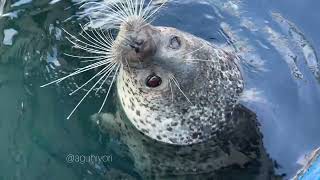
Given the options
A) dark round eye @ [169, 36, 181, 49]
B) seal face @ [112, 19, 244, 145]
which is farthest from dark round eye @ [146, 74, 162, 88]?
dark round eye @ [169, 36, 181, 49]

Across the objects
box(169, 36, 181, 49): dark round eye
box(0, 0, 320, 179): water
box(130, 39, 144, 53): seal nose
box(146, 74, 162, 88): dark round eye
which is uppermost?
box(130, 39, 144, 53): seal nose

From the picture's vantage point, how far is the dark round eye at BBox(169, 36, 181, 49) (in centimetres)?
470

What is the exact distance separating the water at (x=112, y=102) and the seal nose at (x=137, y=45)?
51.1 inches

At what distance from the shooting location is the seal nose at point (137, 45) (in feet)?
14.2

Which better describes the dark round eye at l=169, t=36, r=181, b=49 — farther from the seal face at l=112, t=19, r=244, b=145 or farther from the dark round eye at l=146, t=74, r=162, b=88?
the dark round eye at l=146, t=74, r=162, b=88

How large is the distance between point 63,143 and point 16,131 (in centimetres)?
44

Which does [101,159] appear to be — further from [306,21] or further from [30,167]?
[306,21]

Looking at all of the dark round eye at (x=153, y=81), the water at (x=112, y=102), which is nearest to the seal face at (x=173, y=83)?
the dark round eye at (x=153, y=81)

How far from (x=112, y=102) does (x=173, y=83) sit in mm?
980

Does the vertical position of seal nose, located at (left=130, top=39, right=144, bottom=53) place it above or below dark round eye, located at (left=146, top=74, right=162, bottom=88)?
above

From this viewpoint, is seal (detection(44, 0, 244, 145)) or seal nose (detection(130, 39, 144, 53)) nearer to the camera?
seal nose (detection(130, 39, 144, 53))

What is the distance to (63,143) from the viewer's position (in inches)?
216

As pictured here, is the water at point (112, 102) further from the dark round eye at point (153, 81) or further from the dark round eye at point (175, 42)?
the dark round eye at point (175, 42)

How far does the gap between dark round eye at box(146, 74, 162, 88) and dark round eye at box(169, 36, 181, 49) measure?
9.7 inches
